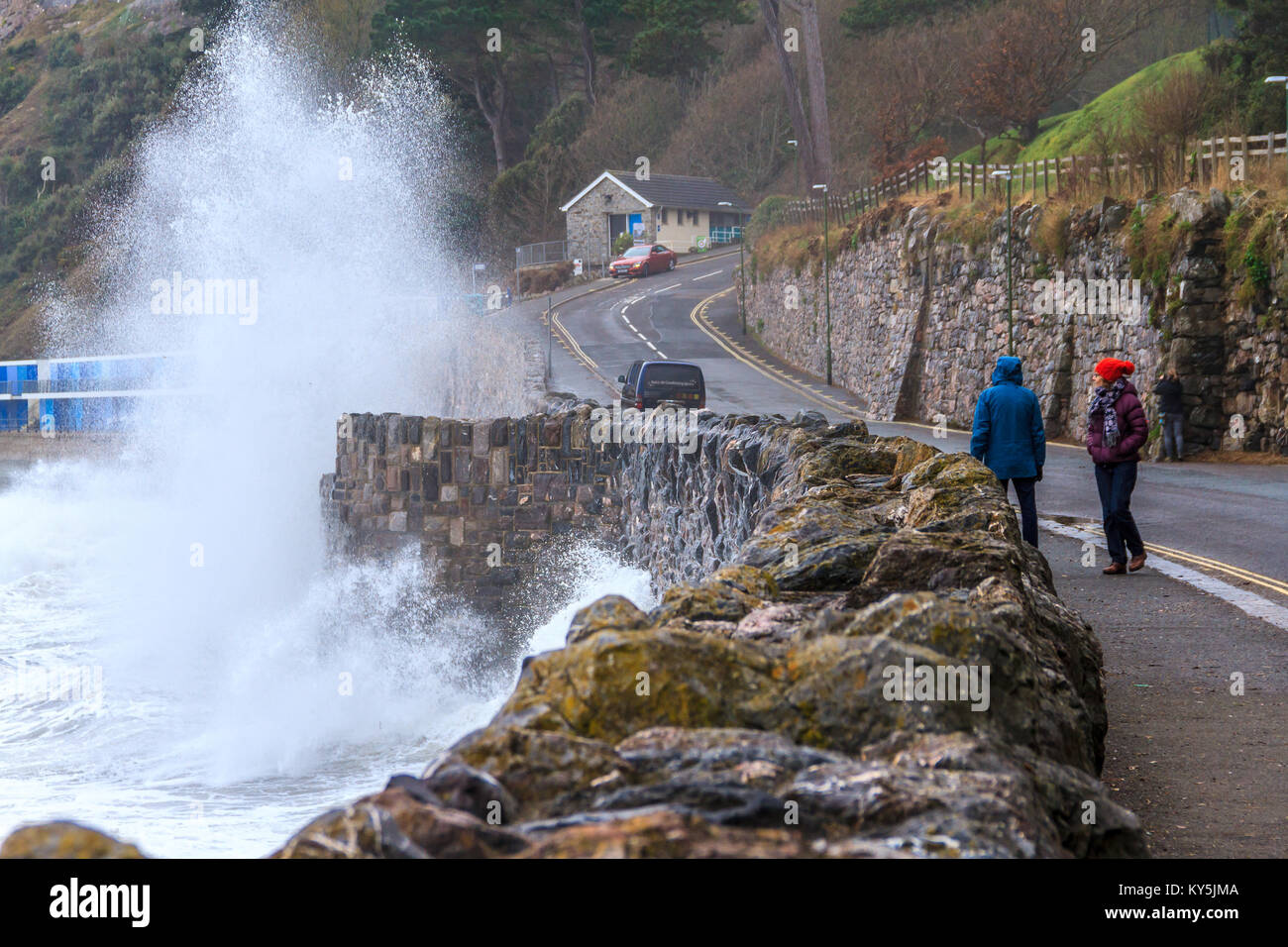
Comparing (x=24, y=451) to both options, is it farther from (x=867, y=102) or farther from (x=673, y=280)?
(x=867, y=102)

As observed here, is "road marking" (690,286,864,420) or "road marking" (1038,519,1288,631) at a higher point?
"road marking" (690,286,864,420)

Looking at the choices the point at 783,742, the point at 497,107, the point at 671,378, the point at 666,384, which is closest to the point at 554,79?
the point at 497,107

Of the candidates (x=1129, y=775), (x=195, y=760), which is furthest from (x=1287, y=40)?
(x=1129, y=775)

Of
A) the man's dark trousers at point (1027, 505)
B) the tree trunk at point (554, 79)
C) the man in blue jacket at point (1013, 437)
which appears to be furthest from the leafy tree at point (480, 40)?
the man's dark trousers at point (1027, 505)

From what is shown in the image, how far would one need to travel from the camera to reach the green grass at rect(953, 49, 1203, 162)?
43562 millimetres

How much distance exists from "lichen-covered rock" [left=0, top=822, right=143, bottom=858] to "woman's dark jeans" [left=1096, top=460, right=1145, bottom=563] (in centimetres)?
1005

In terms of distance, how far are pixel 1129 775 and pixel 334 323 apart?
32.2 meters

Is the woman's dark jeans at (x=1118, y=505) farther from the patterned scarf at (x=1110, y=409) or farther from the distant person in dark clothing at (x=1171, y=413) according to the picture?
the distant person in dark clothing at (x=1171, y=413)

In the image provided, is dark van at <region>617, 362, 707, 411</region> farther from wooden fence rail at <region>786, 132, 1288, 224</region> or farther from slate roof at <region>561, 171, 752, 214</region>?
slate roof at <region>561, 171, 752, 214</region>

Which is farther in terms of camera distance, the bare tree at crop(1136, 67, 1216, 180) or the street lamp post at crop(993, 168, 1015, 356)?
the street lamp post at crop(993, 168, 1015, 356)

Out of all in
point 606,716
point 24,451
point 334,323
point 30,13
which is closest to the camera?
point 606,716

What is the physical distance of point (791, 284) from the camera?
5072cm

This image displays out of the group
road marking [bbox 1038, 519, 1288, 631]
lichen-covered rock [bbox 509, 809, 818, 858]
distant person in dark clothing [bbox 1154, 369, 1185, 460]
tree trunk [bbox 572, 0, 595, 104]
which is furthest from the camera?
tree trunk [bbox 572, 0, 595, 104]

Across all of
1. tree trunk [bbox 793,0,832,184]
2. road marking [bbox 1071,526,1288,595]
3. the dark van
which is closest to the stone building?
tree trunk [bbox 793,0,832,184]
